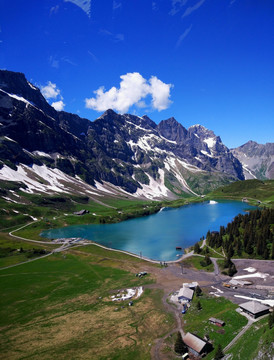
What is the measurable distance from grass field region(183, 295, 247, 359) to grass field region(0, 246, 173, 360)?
18.9 ft

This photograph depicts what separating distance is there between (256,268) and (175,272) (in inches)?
1102

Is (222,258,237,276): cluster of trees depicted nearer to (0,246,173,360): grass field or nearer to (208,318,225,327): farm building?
(0,246,173,360): grass field

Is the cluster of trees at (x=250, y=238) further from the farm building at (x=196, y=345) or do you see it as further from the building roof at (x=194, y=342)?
the farm building at (x=196, y=345)

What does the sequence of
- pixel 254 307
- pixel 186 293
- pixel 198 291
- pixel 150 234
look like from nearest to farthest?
1. pixel 254 307
2. pixel 186 293
3. pixel 198 291
4. pixel 150 234

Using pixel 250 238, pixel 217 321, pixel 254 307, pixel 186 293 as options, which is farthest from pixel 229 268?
pixel 217 321

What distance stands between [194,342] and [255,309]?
55.0 feet

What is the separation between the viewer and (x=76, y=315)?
6222cm

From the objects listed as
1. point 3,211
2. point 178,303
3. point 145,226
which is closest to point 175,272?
point 178,303

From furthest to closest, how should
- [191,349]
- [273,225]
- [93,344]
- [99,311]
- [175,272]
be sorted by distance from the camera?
[273,225], [175,272], [99,311], [93,344], [191,349]

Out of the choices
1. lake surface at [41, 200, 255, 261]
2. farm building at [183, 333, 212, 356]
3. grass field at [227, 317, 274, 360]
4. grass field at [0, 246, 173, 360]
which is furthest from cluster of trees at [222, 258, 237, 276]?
farm building at [183, 333, 212, 356]

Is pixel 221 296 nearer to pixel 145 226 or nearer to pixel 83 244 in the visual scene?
pixel 83 244

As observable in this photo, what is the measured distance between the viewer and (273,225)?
Answer: 10881 cm

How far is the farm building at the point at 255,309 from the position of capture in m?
51.6

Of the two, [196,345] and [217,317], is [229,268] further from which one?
[196,345]
